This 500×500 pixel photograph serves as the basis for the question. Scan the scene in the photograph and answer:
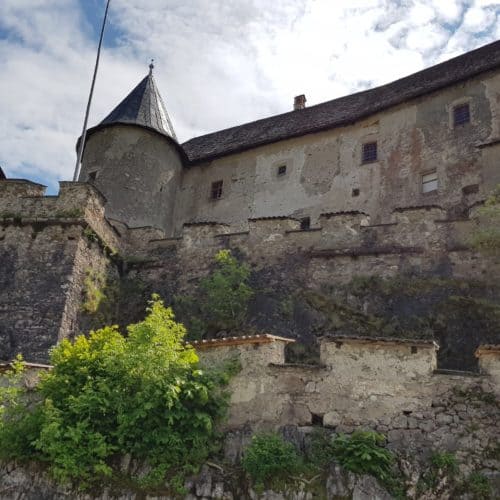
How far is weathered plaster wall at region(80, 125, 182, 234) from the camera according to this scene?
2539cm

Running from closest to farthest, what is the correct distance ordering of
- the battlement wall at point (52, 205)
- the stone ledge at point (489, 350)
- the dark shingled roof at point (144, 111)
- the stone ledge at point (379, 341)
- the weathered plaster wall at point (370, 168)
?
the stone ledge at point (489, 350) → the stone ledge at point (379, 341) → the battlement wall at point (52, 205) → the weathered plaster wall at point (370, 168) → the dark shingled roof at point (144, 111)

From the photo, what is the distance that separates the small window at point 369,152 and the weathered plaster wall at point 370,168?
168 millimetres

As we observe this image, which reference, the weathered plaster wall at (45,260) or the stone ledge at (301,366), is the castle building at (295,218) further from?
the stone ledge at (301,366)

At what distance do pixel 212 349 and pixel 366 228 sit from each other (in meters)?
7.77

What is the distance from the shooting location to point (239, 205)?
1096 inches

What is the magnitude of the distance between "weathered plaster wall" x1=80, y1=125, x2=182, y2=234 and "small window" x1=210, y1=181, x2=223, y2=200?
1.89 m

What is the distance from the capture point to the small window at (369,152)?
25.7 metres

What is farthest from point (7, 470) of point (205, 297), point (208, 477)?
point (205, 297)

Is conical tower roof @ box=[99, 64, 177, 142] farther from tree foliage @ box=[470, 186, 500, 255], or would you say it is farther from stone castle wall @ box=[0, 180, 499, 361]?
tree foliage @ box=[470, 186, 500, 255]

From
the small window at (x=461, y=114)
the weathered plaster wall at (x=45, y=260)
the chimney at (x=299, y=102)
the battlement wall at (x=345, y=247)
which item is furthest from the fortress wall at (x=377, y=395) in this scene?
the chimney at (x=299, y=102)

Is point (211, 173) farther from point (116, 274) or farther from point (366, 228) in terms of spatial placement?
point (366, 228)

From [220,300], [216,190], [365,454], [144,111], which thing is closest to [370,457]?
[365,454]

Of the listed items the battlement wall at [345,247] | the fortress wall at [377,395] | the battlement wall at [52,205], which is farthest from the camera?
the battlement wall at [52,205]

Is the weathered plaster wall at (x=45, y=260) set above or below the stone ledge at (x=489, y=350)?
above
